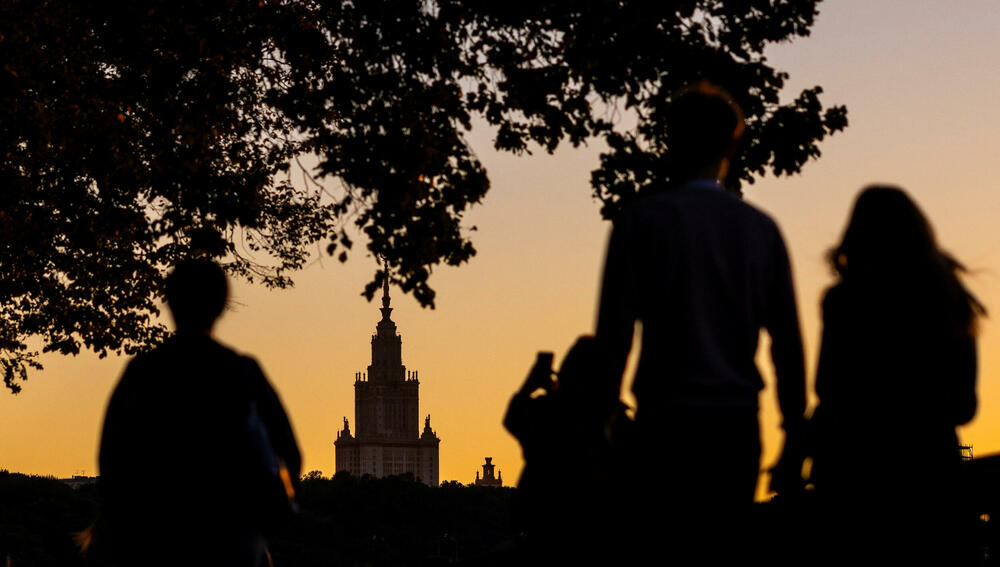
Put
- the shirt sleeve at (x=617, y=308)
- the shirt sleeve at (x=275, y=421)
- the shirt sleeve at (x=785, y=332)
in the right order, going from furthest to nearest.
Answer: the shirt sleeve at (x=275, y=421)
the shirt sleeve at (x=785, y=332)
the shirt sleeve at (x=617, y=308)

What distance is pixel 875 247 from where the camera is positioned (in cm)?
450

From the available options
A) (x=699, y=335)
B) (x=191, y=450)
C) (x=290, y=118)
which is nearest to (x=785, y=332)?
(x=699, y=335)

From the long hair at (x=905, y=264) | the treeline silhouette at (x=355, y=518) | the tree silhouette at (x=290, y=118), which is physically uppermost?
the treeline silhouette at (x=355, y=518)

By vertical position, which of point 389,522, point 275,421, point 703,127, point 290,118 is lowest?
point 275,421

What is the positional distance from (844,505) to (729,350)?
892 mm

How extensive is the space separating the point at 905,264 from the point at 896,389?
398 mm

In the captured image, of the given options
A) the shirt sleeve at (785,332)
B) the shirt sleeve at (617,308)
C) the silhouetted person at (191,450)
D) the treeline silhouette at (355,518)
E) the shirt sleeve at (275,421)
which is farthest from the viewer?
the treeline silhouette at (355,518)

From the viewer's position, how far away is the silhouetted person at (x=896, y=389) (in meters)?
4.39

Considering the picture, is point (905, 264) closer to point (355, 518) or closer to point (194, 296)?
point (194, 296)

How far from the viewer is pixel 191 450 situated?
466 centimetres

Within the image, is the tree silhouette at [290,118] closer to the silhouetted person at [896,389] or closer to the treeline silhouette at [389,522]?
the silhouetted person at [896,389]

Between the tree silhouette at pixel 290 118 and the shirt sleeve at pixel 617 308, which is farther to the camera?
the tree silhouette at pixel 290 118

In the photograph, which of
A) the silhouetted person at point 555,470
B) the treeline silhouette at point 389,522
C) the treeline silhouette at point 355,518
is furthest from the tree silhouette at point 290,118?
the treeline silhouette at point 389,522

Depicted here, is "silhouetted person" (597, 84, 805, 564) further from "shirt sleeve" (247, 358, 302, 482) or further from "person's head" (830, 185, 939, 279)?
"shirt sleeve" (247, 358, 302, 482)
